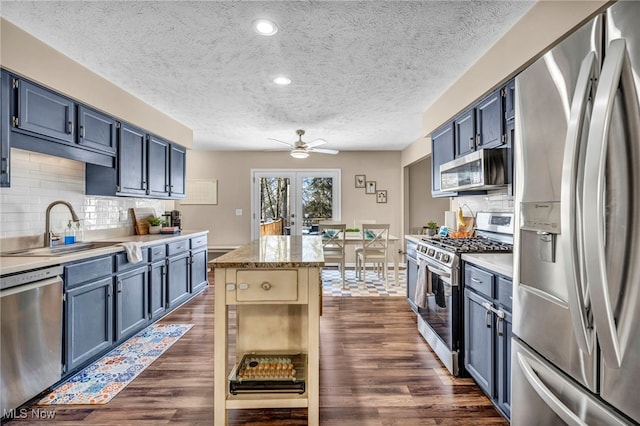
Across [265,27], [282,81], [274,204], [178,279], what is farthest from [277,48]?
[274,204]

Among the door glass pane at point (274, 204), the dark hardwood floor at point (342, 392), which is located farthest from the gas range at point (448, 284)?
the door glass pane at point (274, 204)

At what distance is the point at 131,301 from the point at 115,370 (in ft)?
2.21

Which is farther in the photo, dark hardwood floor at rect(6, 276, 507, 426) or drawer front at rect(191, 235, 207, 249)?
drawer front at rect(191, 235, 207, 249)

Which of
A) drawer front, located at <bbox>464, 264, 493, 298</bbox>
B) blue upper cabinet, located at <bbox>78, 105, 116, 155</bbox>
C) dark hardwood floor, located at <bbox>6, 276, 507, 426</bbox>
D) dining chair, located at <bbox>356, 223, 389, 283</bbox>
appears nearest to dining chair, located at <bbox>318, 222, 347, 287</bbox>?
dining chair, located at <bbox>356, 223, 389, 283</bbox>

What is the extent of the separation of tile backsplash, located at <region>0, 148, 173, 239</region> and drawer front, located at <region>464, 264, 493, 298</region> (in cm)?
329

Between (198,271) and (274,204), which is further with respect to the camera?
(274,204)

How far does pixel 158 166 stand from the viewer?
3.94 metres

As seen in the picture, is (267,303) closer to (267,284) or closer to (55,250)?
(267,284)

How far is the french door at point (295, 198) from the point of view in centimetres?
648

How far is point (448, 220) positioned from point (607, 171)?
281 centimetres

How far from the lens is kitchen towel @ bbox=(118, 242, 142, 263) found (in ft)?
9.23

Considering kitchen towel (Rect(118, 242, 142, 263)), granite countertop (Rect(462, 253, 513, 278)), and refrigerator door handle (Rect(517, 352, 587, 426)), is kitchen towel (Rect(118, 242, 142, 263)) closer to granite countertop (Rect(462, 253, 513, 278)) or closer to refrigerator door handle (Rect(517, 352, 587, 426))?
granite countertop (Rect(462, 253, 513, 278))

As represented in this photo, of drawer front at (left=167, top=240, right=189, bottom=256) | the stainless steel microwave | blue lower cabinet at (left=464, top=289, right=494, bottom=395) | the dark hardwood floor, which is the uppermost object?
the stainless steel microwave

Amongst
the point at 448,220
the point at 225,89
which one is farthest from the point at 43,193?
the point at 448,220
